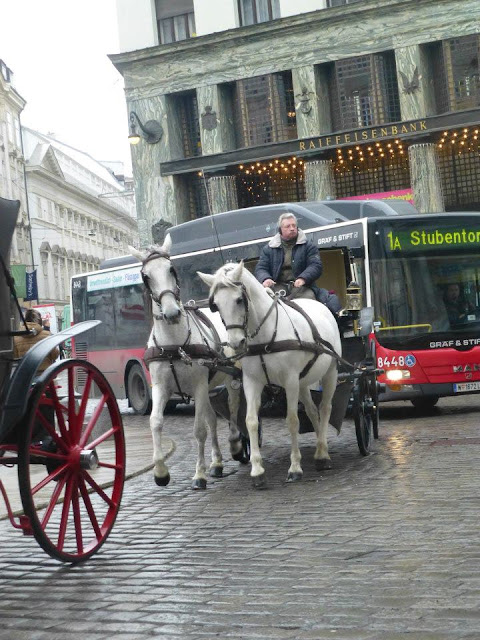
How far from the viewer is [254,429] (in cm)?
896

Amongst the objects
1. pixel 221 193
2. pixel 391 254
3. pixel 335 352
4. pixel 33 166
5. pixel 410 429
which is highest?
pixel 33 166

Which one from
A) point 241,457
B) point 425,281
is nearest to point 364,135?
point 425,281

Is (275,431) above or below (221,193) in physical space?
below

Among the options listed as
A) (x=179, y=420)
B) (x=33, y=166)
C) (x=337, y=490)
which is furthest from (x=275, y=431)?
(x=33, y=166)

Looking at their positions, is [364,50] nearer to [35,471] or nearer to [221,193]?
[221,193]

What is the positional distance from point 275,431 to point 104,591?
957 cm

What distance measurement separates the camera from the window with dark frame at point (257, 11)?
36.5 m

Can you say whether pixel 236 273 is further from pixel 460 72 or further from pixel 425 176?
pixel 460 72

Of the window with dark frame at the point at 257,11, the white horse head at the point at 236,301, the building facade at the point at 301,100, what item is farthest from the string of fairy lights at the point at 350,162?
the white horse head at the point at 236,301

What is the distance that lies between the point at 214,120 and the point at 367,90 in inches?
212

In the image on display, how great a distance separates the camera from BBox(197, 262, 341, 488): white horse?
8867 mm

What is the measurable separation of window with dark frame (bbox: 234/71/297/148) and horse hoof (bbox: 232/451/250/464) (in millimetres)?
26242

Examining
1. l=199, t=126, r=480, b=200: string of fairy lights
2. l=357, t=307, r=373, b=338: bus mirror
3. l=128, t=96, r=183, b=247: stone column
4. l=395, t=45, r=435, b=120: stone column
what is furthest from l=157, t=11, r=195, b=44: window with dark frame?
l=357, t=307, r=373, b=338: bus mirror

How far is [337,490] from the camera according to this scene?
8.49 metres
